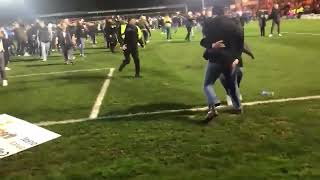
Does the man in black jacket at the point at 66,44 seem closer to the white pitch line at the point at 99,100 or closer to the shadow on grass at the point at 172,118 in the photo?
the white pitch line at the point at 99,100

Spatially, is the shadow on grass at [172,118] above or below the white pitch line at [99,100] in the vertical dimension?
above

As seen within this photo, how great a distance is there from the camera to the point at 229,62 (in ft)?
29.3

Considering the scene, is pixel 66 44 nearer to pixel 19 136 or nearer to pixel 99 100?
pixel 99 100

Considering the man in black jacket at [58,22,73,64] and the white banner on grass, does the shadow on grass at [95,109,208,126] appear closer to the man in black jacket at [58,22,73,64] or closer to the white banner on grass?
the white banner on grass

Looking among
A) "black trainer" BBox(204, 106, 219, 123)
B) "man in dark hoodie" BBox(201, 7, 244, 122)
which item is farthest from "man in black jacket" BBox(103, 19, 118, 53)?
"black trainer" BBox(204, 106, 219, 123)

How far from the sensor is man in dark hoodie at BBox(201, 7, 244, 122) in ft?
28.9

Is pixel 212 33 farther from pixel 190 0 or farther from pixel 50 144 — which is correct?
pixel 190 0

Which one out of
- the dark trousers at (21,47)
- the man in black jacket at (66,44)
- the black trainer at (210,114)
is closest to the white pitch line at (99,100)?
the black trainer at (210,114)

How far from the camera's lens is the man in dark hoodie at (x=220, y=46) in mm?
8812

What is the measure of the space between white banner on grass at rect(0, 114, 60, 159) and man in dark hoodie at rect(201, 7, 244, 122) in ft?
9.48

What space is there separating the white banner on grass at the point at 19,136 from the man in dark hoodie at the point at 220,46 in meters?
2.89

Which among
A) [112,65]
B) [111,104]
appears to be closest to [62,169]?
[111,104]

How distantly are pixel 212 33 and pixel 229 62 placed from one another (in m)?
0.59

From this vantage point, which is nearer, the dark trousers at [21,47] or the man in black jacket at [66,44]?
the man in black jacket at [66,44]
